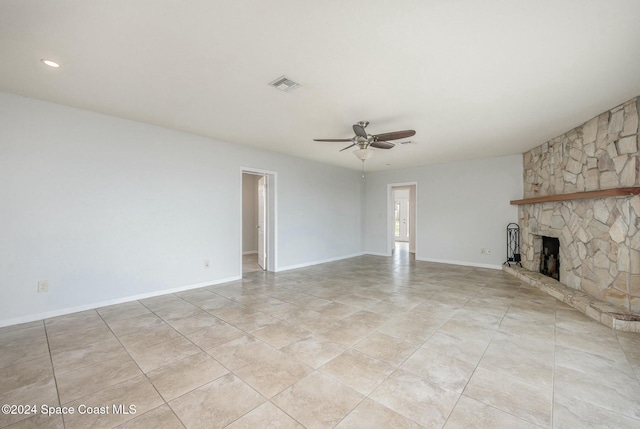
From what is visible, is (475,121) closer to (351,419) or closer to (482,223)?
(482,223)

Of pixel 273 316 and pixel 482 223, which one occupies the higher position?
pixel 482 223

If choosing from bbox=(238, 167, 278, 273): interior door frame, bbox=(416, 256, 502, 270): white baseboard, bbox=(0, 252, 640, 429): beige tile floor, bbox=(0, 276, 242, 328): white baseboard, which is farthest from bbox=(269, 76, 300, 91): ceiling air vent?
bbox=(416, 256, 502, 270): white baseboard

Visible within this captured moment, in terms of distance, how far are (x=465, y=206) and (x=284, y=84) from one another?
5.51 m

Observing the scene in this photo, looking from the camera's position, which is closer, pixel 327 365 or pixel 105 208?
pixel 327 365

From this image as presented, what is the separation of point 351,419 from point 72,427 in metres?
1.64

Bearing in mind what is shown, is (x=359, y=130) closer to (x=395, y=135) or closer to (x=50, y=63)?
(x=395, y=135)

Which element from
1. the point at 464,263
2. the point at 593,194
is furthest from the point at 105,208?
the point at 464,263

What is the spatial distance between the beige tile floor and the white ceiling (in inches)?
102

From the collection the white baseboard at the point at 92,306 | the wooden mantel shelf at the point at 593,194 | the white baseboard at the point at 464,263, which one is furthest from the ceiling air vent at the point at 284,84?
the white baseboard at the point at 464,263

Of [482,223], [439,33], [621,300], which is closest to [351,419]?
[439,33]

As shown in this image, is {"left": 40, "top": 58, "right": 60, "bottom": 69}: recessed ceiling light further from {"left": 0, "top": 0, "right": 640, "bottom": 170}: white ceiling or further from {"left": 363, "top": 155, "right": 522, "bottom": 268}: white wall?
{"left": 363, "top": 155, "right": 522, "bottom": 268}: white wall

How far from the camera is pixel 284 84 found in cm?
268

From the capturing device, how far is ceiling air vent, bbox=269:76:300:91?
2.60 metres

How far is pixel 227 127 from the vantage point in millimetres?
4031
